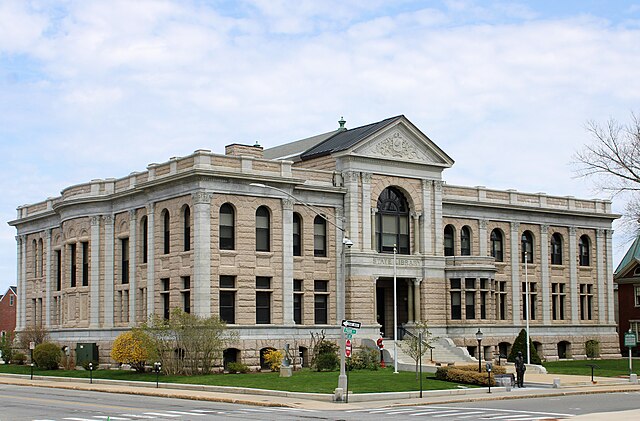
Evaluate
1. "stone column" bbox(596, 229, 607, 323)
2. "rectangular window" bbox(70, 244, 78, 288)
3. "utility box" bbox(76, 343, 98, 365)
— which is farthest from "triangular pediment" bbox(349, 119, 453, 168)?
"rectangular window" bbox(70, 244, 78, 288)

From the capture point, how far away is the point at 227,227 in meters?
54.9

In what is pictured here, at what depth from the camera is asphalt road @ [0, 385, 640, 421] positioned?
3103 cm

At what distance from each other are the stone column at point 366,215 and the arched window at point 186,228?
1106 cm

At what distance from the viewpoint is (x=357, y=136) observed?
200 feet

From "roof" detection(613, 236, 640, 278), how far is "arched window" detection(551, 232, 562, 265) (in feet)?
52.0

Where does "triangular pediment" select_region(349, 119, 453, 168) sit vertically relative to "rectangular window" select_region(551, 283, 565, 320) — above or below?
above

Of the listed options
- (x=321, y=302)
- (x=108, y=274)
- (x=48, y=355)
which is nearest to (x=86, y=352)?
(x=48, y=355)

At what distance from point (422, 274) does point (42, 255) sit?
2990cm

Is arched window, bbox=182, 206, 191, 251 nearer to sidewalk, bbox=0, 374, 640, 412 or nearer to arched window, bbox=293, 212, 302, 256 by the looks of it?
arched window, bbox=293, 212, 302, 256

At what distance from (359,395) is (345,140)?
86.4ft

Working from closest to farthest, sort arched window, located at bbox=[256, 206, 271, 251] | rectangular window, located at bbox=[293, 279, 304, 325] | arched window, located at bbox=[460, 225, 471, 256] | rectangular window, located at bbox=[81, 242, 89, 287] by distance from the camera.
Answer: arched window, located at bbox=[256, 206, 271, 251] < rectangular window, located at bbox=[293, 279, 304, 325] < rectangular window, located at bbox=[81, 242, 89, 287] < arched window, located at bbox=[460, 225, 471, 256]

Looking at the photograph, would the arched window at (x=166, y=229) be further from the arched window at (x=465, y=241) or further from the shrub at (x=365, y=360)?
the arched window at (x=465, y=241)

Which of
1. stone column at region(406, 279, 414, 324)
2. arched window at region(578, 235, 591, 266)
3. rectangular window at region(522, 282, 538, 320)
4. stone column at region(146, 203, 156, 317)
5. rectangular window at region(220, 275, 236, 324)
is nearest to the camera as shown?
rectangular window at region(220, 275, 236, 324)

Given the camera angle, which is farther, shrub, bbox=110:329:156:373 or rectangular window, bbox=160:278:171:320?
rectangular window, bbox=160:278:171:320
